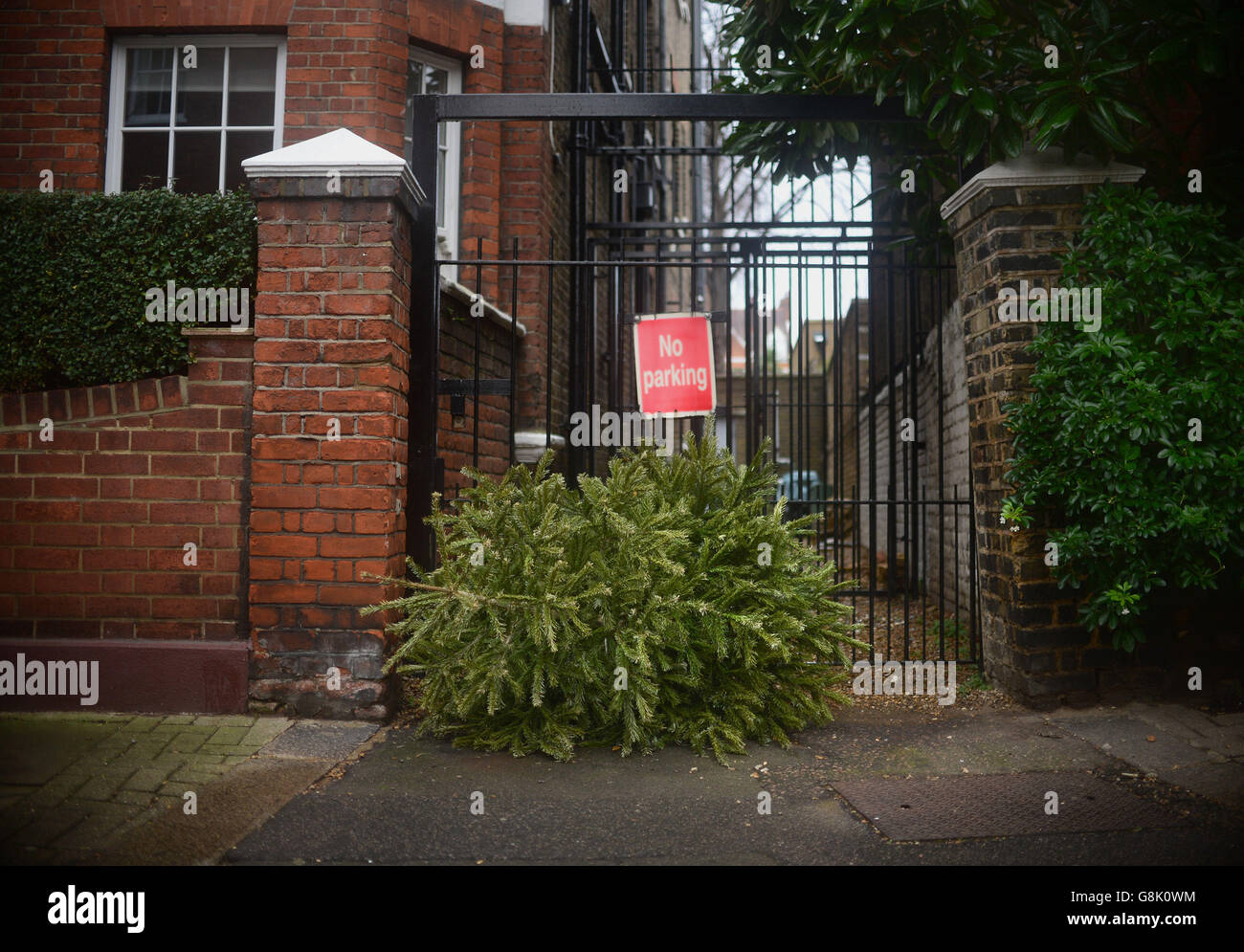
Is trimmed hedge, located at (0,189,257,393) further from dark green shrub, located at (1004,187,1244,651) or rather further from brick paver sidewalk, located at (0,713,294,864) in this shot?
dark green shrub, located at (1004,187,1244,651)

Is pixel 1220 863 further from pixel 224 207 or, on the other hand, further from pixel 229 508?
pixel 224 207

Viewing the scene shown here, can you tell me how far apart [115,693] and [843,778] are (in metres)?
3.10

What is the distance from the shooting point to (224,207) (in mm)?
3947

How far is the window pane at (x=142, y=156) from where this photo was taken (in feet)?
20.2

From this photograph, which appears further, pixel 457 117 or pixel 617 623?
pixel 457 117

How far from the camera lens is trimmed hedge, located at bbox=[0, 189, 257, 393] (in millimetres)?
3803

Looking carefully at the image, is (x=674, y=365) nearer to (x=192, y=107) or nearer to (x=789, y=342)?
(x=789, y=342)

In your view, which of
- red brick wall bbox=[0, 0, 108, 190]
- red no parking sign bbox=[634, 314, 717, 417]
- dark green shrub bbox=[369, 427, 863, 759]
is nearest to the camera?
dark green shrub bbox=[369, 427, 863, 759]

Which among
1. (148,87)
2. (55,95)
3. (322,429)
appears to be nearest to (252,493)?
(322,429)

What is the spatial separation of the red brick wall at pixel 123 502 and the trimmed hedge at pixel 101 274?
0.13 m

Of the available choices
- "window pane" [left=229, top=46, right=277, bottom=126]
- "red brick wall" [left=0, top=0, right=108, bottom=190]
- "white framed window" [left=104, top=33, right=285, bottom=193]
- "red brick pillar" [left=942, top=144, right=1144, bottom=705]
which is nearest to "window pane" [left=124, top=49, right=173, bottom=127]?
"white framed window" [left=104, top=33, right=285, bottom=193]

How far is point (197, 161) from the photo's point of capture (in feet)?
20.1

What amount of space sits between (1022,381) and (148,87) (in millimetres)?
6300

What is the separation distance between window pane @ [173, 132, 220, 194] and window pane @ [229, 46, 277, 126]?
0.77 feet
